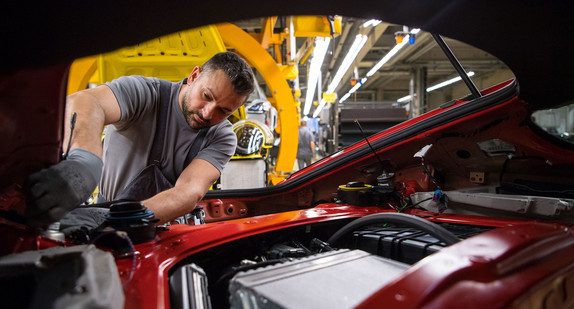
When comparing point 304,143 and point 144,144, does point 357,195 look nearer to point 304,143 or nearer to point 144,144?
point 144,144

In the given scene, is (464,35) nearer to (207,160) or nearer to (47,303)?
(47,303)

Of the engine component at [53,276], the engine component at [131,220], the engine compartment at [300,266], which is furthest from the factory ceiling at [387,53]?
the engine component at [53,276]

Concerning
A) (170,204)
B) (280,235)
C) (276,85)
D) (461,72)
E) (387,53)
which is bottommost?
(280,235)

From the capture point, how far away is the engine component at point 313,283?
0.59 metres

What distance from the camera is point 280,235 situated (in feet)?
4.05

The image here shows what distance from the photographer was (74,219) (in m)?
1.00

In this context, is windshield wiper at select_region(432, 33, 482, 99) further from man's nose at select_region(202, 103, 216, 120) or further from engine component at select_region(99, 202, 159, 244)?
engine component at select_region(99, 202, 159, 244)

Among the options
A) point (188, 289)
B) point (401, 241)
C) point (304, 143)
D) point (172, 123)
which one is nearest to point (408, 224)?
point (401, 241)

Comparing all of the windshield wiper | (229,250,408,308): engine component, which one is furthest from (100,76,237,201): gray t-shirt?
the windshield wiper

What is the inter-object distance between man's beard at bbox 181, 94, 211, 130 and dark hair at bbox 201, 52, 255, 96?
9.0 inches

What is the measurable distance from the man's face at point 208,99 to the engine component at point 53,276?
1.08m

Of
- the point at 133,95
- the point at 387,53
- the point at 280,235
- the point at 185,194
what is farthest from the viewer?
the point at 387,53

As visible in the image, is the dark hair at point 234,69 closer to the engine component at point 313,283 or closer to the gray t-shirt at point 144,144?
the gray t-shirt at point 144,144

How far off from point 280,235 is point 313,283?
577 millimetres
